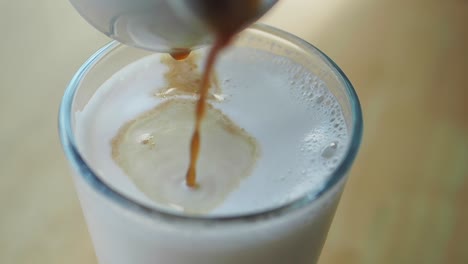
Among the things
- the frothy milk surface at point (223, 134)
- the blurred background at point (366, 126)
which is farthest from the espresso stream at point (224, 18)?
the blurred background at point (366, 126)

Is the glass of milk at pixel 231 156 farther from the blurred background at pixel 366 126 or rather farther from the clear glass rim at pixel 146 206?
the blurred background at pixel 366 126

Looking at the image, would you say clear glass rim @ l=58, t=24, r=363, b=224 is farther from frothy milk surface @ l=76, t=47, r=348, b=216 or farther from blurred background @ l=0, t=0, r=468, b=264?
blurred background @ l=0, t=0, r=468, b=264

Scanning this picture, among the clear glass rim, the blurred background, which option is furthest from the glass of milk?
the blurred background

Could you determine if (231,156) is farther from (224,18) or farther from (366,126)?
(366,126)

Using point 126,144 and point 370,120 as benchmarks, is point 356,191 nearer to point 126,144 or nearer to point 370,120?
point 370,120

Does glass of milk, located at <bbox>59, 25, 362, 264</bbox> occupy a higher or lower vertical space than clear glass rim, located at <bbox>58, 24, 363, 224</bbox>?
lower

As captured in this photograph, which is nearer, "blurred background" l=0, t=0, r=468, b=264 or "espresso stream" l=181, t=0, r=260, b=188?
"espresso stream" l=181, t=0, r=260, b=188

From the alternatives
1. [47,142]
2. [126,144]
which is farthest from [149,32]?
[47,142]

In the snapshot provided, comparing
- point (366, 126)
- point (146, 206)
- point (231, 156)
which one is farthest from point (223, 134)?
point (366, 126)
